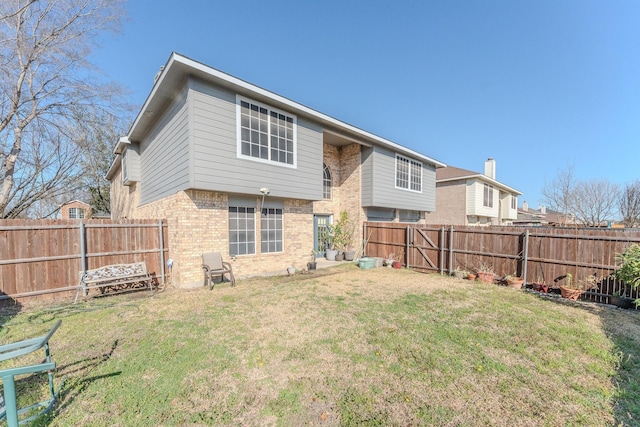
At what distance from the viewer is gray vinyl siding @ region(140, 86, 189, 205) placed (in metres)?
Answer: 7.02

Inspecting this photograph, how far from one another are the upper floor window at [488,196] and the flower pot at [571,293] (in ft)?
50.5

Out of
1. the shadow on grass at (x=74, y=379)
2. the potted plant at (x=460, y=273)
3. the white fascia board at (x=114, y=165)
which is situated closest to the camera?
the shadow on grass at (x=74, y=379)

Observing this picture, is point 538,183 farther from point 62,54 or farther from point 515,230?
point 62,54

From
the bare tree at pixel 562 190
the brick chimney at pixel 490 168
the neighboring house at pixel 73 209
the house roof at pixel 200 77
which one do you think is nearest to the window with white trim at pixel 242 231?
the house roof at pixel 200 77

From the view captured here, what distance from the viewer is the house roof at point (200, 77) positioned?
6.41 metres

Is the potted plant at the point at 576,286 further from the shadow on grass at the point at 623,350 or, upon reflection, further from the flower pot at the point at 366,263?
the flower pot at the point at 366,263

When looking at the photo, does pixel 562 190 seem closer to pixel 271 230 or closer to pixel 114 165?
pixel 271 230

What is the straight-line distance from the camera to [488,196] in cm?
2145

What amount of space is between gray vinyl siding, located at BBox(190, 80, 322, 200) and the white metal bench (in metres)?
2.96

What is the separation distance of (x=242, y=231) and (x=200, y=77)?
465 centimetres

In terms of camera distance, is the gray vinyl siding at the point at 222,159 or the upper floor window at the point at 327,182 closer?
the gray vinyl siding at the point at 222,159

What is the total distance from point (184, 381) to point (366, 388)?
7.06ft

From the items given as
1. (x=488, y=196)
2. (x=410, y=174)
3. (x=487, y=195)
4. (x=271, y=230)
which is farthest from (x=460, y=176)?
(x=271, y=230)

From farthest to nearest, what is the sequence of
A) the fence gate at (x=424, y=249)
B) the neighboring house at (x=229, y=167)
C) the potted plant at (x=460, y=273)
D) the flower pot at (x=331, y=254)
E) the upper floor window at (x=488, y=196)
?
the upper floor window at (x=488, y=196)
the flower pot at (x=331, y=254)
the fence gate at (x=424, y=249)
the potted plant at (x=460, y=273)
the neighboring house at (x=229, y=167)
